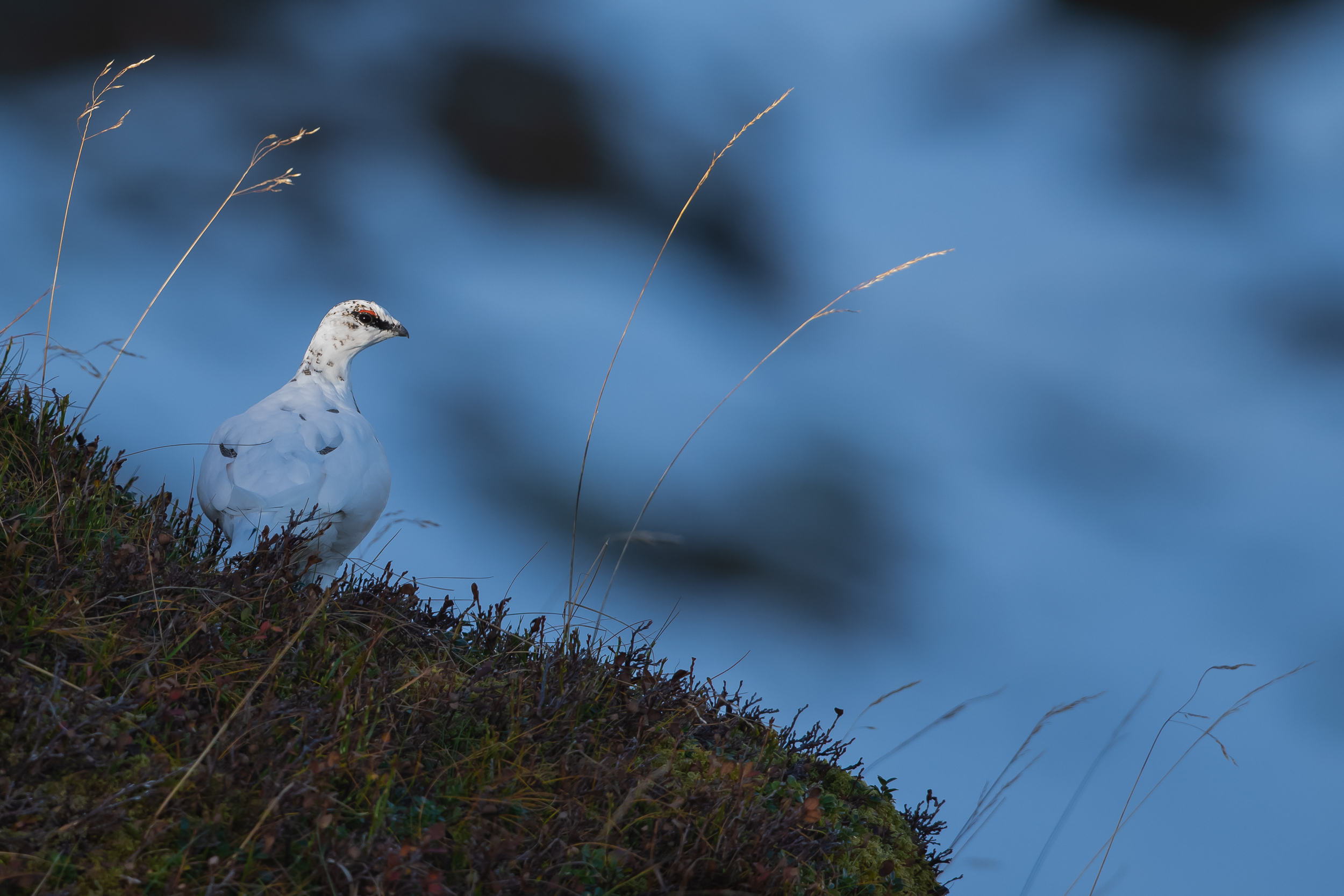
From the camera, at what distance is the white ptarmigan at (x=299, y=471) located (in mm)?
4375

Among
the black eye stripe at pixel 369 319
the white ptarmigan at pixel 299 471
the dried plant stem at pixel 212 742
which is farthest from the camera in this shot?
the black eye stripe at pixel 369 319

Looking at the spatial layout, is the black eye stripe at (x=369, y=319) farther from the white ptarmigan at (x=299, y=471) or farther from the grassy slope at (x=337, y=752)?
the grassy slope at (x=337, y=752)

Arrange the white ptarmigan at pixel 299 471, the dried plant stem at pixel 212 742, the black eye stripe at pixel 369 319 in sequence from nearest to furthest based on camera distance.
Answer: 1. the dried plant stem at pixel 212 742
2. the white ptarmigan at pixel 299 471
3. the black eye stripe at pixel 369 319

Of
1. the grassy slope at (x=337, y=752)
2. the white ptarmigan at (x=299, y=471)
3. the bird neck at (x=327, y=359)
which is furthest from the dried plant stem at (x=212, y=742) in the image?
the bird neck at (x=327, y=359)

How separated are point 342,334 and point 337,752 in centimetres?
350

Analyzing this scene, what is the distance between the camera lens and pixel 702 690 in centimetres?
412

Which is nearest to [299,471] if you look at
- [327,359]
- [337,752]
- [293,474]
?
[293,474]

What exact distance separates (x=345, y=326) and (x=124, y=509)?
5.48 feet

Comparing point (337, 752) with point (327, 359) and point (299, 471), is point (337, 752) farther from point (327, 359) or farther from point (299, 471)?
point (327, 359)

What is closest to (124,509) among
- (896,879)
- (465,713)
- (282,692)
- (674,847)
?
(282,692)

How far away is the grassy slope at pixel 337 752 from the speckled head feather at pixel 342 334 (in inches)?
64.8

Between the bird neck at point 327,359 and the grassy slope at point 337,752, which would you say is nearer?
the grassy slope at point 337,752

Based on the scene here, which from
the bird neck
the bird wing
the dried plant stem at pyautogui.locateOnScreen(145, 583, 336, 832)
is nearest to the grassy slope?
the dried plant stem at pyautogui.locateOnScreen(145, 583, 336, 832)

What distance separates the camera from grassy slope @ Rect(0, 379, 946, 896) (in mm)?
2285
